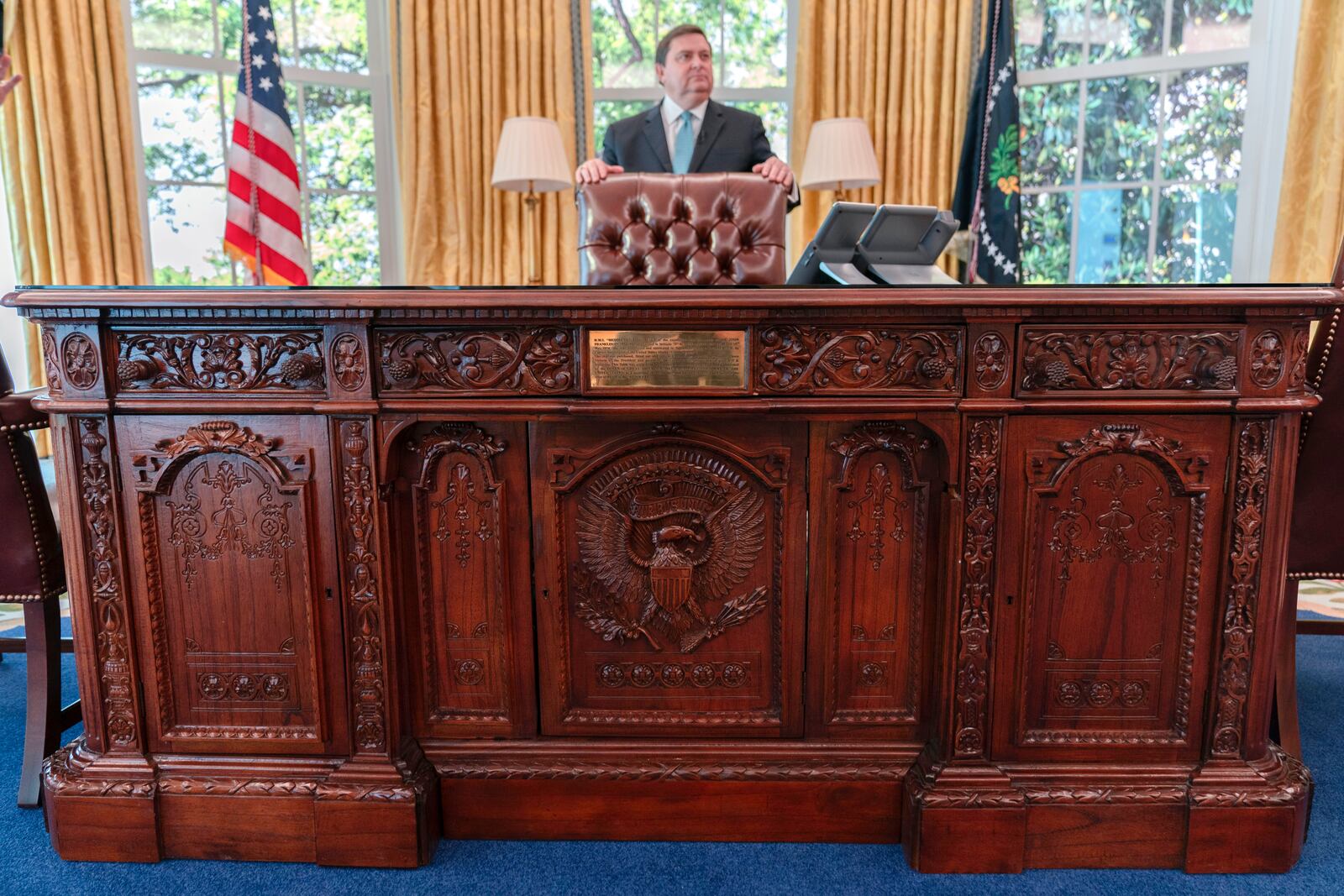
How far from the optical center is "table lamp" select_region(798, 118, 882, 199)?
375 cm

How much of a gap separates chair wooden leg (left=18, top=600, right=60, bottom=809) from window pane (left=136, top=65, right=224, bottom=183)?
2741 millimetres

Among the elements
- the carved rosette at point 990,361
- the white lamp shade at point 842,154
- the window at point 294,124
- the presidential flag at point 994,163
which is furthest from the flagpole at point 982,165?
the window at point 294,124

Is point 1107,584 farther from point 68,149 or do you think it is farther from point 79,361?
point 68,149

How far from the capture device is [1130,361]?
4.62 feet

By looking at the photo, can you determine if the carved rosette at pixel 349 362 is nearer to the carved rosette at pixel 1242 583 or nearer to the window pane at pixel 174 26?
the carved rosette at pixel 1242 583

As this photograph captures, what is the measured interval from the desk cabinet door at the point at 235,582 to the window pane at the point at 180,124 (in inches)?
116

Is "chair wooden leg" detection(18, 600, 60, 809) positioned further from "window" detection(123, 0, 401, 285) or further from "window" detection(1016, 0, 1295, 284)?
"window" detection(1016, 0, 1295, 284)

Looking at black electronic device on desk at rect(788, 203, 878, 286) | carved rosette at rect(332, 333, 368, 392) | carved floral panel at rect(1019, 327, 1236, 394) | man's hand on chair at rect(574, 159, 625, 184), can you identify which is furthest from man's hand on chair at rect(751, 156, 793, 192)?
carved rosette at rect(332, 333, 368, 392)

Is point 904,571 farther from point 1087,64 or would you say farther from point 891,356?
point 1087,64

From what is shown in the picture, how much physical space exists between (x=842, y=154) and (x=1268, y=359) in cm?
266

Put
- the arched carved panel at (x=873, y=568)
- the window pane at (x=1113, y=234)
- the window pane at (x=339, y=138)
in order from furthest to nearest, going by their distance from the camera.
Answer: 1. the window pane at (x=339, y=138)
2. the window pane at (x=1113, y=234)
3. the arched carved panel at (x=873, y=568)

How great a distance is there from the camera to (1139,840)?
155cm

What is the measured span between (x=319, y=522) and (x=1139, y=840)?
5.51 feet

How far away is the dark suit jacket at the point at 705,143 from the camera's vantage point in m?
3.25
